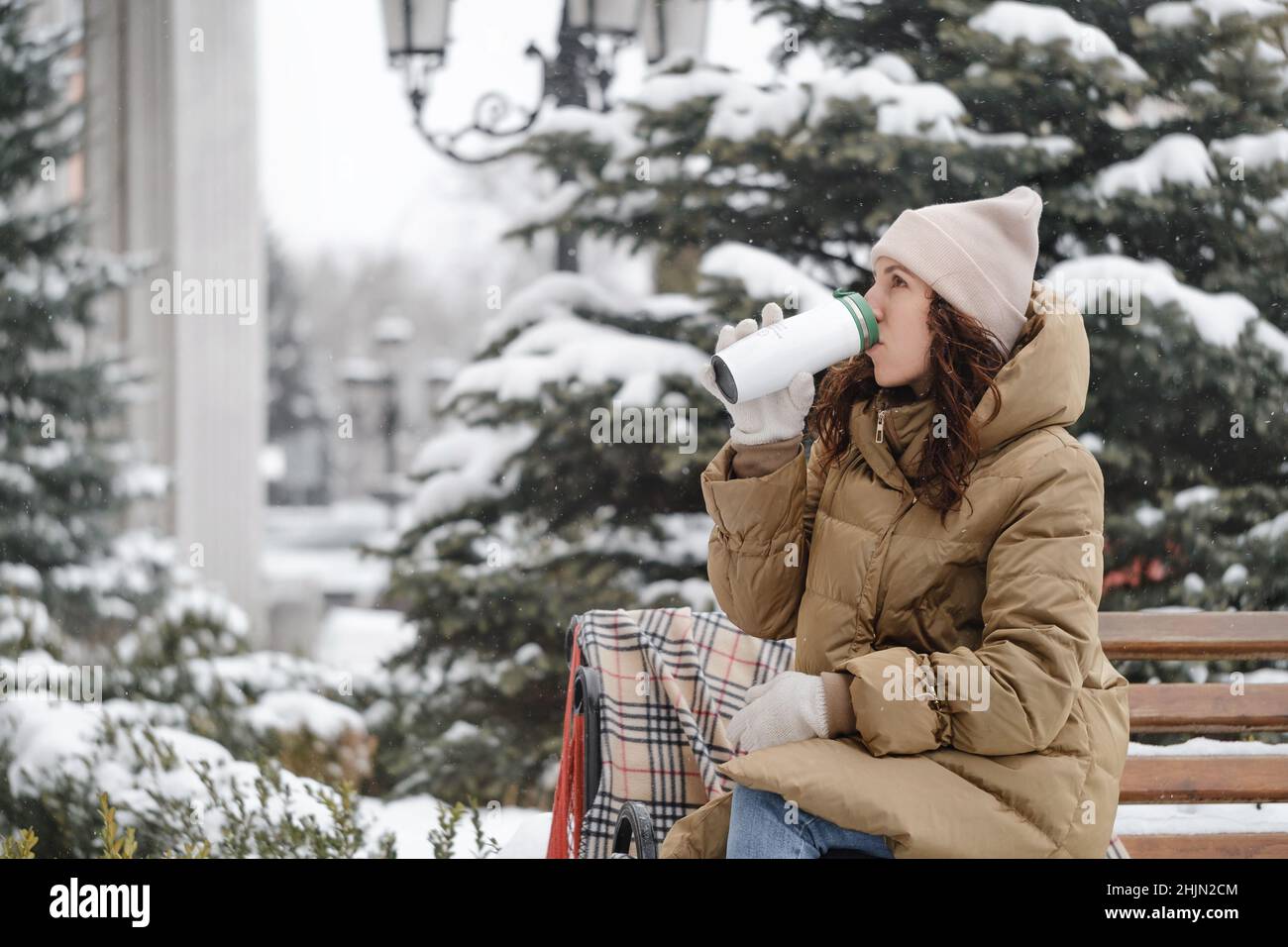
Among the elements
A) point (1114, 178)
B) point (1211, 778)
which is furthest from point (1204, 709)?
point (1114, 178)

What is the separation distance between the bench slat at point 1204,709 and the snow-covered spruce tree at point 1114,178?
1.02 meters

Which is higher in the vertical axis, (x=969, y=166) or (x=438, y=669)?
(x=969, y=166)

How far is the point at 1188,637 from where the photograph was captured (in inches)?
115

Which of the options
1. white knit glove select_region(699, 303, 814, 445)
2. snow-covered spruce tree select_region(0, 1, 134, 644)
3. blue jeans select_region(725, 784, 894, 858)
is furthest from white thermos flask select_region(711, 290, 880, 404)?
snow-covered spruce tree select_region(0, 1, 134, 644)

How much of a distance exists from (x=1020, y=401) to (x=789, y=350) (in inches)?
14.9

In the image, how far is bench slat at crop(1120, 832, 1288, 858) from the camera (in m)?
2.71

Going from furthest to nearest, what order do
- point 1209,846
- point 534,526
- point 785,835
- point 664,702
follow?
point 534,526 → point 1209,846 → point 664,702 → point 785,835

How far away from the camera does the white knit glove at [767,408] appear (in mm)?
1927

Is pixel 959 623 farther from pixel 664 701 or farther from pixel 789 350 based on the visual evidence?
pixel 664 701

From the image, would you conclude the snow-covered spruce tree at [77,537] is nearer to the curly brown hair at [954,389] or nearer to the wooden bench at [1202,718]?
the wooden bench at [1202,718]

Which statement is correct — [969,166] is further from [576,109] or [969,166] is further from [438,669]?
[438,669]
